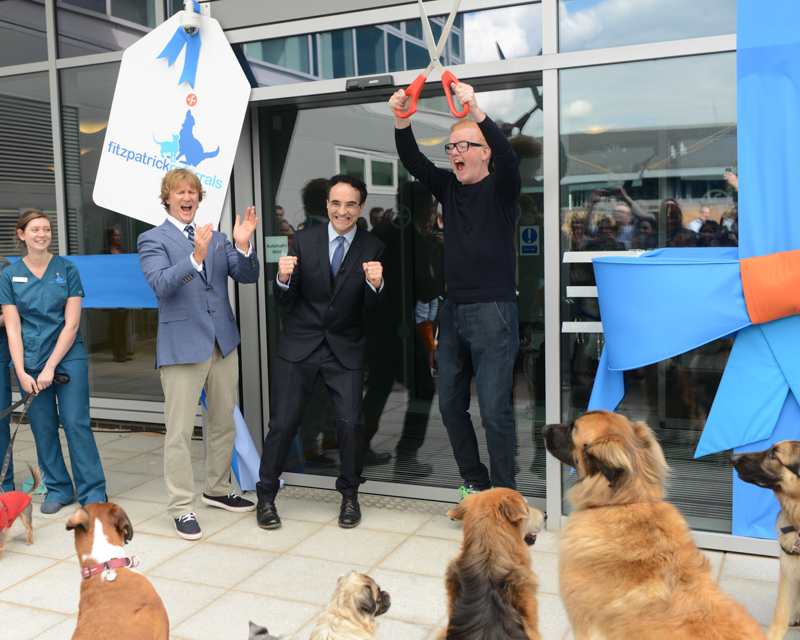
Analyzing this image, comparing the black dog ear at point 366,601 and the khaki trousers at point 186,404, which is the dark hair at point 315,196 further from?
the black dog ear at point 366,601

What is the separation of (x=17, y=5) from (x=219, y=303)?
14.4 ft

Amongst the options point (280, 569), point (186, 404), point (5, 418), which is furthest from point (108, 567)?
point (5, 418)

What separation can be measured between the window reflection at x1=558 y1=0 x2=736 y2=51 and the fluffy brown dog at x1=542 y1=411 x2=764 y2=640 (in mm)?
2244

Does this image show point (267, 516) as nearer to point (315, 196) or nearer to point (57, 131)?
point (315, 196)

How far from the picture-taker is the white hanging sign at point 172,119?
458 cm

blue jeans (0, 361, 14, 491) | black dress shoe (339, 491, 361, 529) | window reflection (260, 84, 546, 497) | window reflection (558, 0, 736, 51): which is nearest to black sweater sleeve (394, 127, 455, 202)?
window reflection (260, 84, 546, 497)

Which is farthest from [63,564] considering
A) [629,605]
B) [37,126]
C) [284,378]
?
[37,126]

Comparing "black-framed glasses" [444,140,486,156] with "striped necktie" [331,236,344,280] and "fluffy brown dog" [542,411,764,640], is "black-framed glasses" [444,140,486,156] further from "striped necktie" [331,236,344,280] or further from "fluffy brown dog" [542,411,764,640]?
"fluffy brown dog" [542,411,764,640]

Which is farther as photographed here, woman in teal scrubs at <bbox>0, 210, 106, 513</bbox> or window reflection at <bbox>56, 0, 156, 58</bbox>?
window reflection at <bbox>56, 0, 156, 58</bbox>

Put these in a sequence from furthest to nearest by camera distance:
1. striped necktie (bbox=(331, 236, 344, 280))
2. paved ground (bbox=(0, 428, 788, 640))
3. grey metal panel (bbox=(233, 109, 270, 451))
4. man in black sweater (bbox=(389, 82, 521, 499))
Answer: grey metal panel (bbox=(233, 109, 270, 451)), striped necktie (bbox=(331, 236, 344, 280)), man in black sweater (bbox=(389, 82, 521, 499)), paved ground (bbox=(0, 428, 788, 640))

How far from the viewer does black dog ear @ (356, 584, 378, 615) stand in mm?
2125

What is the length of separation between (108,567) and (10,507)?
1.74m

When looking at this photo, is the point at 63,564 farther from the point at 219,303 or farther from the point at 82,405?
the point at 219,303

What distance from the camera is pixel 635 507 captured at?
2273mm
